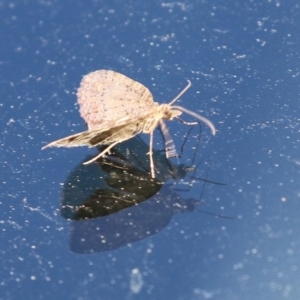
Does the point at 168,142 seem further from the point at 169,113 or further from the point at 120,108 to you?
the point at 120,108

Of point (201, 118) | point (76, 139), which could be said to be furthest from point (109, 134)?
point (201, 118)

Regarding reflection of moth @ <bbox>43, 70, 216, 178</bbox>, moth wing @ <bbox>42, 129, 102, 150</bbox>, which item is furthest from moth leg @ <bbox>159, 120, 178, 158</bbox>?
moth wing @ <bbox>42, 129, 102, 150</bbox>

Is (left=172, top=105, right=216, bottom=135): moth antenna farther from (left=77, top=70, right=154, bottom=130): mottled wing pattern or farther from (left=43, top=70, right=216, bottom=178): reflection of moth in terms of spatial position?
(left=77, top=70, right=154, bottom=130): mottled wing pattern

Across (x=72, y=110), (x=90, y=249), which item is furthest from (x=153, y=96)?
(x=90, y=249)

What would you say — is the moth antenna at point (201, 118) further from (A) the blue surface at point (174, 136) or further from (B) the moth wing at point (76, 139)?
(B) the moth wing at point (76, 139)

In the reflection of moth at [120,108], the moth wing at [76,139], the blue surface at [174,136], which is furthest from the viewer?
the reflection of moth at [120,108]

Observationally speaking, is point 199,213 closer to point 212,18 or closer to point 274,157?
point 274,157

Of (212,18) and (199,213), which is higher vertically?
(212,18)

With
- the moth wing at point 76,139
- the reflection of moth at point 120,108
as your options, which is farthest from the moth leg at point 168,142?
the moth wing at point 76,139
